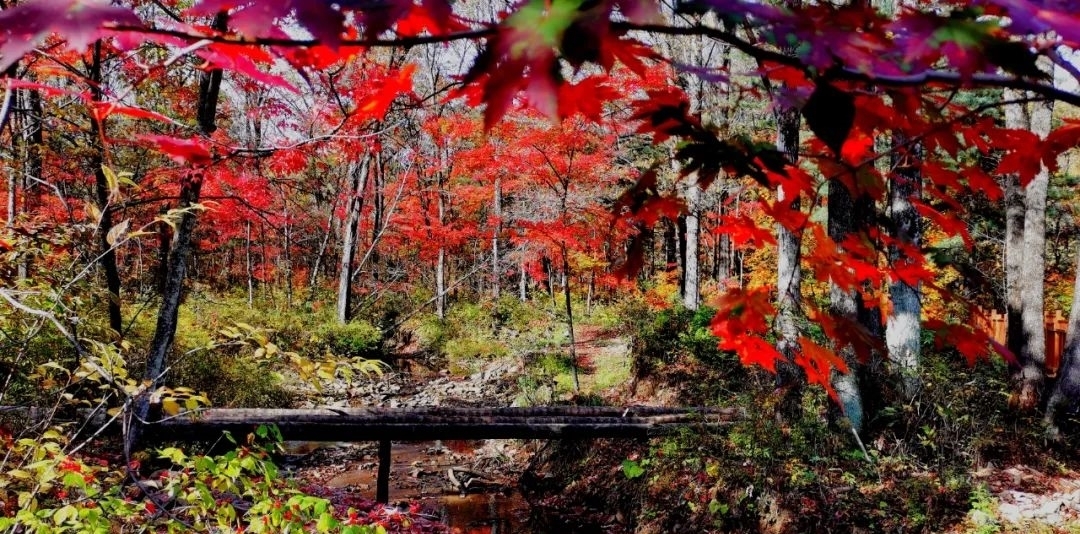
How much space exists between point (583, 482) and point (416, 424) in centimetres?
210

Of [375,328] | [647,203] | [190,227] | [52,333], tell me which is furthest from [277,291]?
[647,203]

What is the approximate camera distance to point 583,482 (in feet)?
22.5

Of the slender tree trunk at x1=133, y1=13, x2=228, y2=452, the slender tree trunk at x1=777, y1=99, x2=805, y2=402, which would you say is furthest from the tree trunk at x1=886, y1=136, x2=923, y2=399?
the slender tree trunk at x1=133, y1=13, x2=228, y2=452

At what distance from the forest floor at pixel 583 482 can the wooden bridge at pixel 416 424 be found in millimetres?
518

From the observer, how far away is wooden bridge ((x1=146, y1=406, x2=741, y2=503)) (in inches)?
218

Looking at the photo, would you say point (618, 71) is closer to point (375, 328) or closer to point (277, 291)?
point (375, 328)

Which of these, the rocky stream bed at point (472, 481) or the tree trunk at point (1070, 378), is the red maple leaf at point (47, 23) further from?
the tree trunk at point (1070, 378)

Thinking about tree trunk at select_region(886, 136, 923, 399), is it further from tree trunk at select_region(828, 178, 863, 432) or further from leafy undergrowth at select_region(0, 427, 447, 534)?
leafy undergrowth at select_region(0, 427, 447, 534)

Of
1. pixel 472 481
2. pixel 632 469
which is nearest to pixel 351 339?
pixel 472 481

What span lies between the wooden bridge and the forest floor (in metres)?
0.52

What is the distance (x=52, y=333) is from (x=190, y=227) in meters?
2.81

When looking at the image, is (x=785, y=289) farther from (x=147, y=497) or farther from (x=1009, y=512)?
(x=147, y=497)

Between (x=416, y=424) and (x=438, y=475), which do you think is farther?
(x=438, y=475)

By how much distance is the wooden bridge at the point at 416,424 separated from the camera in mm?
5539
